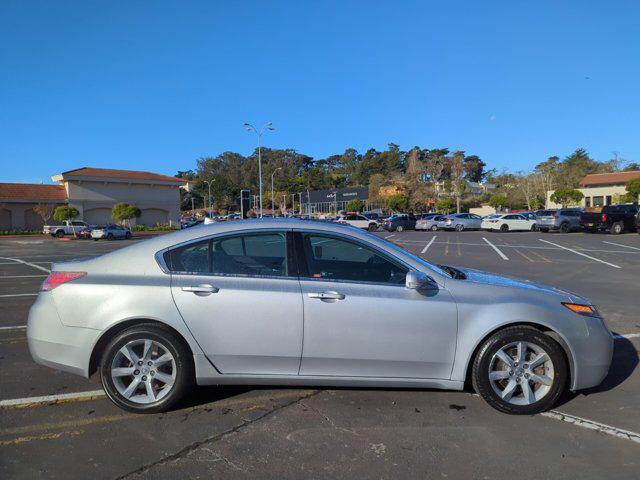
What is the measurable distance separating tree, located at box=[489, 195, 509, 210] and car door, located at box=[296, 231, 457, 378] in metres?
72.3

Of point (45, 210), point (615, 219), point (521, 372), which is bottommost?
point (521, 372)

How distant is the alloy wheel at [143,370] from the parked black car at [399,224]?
127ft

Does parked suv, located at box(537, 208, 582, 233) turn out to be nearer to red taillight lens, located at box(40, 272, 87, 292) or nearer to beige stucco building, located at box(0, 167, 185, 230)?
red taillight lens, located at box(40, 272, 87, 292)

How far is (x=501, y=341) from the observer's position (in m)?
3.50

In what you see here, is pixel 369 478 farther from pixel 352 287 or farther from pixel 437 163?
pixel 437 163

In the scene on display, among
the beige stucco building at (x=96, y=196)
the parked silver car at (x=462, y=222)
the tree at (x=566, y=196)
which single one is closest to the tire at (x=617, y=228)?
the parked silver car at (x=462, y=222)

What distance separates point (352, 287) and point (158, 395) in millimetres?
1751

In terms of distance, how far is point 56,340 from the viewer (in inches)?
142

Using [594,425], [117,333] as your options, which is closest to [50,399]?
[117,333]

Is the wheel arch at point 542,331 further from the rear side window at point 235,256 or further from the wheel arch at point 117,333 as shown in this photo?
the wheel arch at point 117,333

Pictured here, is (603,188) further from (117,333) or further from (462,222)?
(117,333)

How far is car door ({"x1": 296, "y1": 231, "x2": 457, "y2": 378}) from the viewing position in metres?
3.47

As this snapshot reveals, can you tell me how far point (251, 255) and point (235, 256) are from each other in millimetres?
131

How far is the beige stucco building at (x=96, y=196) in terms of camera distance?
47531mm
